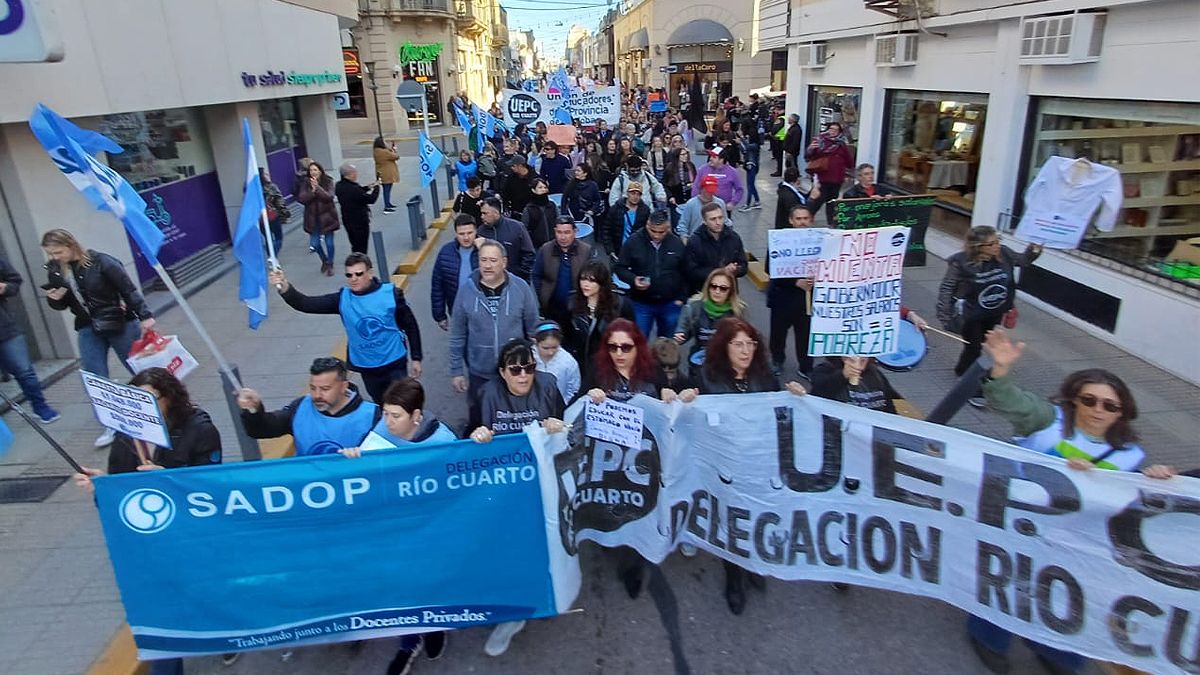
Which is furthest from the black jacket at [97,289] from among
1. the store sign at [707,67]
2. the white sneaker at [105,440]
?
the store sign at [707,67]

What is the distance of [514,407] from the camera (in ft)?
13.1

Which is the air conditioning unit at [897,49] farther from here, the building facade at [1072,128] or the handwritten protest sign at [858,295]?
the handwritten protest sign at [858,295]

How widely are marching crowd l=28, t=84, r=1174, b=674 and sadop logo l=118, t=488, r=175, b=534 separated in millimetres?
228

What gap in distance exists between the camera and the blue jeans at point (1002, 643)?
3.51 meters

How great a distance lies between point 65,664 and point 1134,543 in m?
5.11

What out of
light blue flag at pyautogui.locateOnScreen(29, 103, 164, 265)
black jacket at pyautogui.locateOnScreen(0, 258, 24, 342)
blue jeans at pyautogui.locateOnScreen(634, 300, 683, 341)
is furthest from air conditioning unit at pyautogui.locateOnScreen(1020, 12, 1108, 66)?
black jacket at pyautogui.locateOnScreen(0, 258, 24, 342)

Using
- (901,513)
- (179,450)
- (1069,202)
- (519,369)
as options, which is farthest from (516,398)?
(1069,202)

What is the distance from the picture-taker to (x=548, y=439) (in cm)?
356

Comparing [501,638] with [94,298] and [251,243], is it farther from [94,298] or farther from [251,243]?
[94,298]

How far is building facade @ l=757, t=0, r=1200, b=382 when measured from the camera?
7.00 meters

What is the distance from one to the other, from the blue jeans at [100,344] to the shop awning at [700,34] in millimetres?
37607

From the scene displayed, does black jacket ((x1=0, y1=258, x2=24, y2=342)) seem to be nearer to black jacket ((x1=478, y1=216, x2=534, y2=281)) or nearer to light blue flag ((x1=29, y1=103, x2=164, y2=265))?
light blue flag ((x1=29, y1=103, x2=164, y2=265))

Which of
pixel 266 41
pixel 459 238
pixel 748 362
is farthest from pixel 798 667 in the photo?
pixel 266 41

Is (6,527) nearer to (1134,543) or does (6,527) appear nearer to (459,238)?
(459,238)
